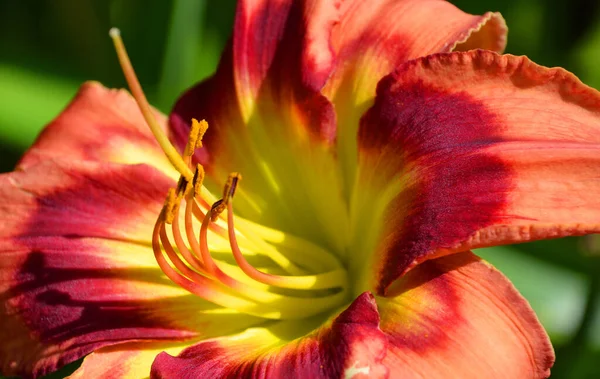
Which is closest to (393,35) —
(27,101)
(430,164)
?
(430,164)

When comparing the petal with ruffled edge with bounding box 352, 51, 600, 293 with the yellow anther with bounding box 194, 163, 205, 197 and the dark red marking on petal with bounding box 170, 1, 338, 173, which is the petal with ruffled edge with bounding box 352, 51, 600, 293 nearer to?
the dark red marking on petal with bounding box 170, 1, 338, 173

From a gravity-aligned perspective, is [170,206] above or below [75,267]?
above

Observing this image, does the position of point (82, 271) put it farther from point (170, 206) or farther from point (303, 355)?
point (303, 355)

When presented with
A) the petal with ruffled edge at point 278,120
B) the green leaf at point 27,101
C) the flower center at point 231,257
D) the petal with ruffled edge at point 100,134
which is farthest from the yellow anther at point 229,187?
the green leaf at point 27,101

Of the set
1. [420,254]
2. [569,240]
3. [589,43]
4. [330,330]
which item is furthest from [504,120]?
[589,43]

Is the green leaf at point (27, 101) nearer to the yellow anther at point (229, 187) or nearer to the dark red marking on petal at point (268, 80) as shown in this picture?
the dark red marking on petal at point (268, 80)
